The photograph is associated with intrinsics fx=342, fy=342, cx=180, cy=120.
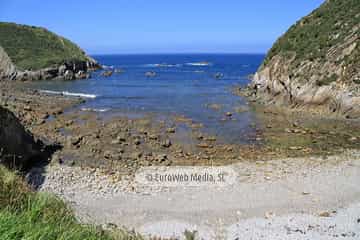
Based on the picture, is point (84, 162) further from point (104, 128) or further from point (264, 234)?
point (264, 234)

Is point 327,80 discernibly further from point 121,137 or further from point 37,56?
point 37,56

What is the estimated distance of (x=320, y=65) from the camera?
38156mm

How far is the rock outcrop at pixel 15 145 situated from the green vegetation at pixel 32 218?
461 inches

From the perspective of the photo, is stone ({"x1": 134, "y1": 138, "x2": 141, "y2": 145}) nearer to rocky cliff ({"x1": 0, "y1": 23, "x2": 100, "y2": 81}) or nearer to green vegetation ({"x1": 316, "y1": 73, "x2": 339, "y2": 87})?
green vegetation ({"x1": 316, "y1": 73, "x2": 339, "y2": 87})

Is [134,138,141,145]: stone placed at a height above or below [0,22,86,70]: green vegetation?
below

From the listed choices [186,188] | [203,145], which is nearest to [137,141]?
[203,145]

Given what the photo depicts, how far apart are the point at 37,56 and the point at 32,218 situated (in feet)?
273

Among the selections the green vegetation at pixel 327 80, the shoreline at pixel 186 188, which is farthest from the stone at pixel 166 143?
the green vegetation at pixel 327 80

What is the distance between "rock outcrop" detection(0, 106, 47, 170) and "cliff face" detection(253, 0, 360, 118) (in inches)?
1077

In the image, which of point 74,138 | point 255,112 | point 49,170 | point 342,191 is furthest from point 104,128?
point 342,191

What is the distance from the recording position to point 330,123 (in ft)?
101

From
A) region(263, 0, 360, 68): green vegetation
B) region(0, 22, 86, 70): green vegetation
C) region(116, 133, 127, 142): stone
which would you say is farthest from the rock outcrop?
region(0, 22, 86, 70): green vegetation

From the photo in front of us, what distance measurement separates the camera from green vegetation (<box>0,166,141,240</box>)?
4285mm

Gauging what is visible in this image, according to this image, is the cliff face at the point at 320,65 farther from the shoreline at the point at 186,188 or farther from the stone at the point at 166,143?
the stone at the point at 166,143
